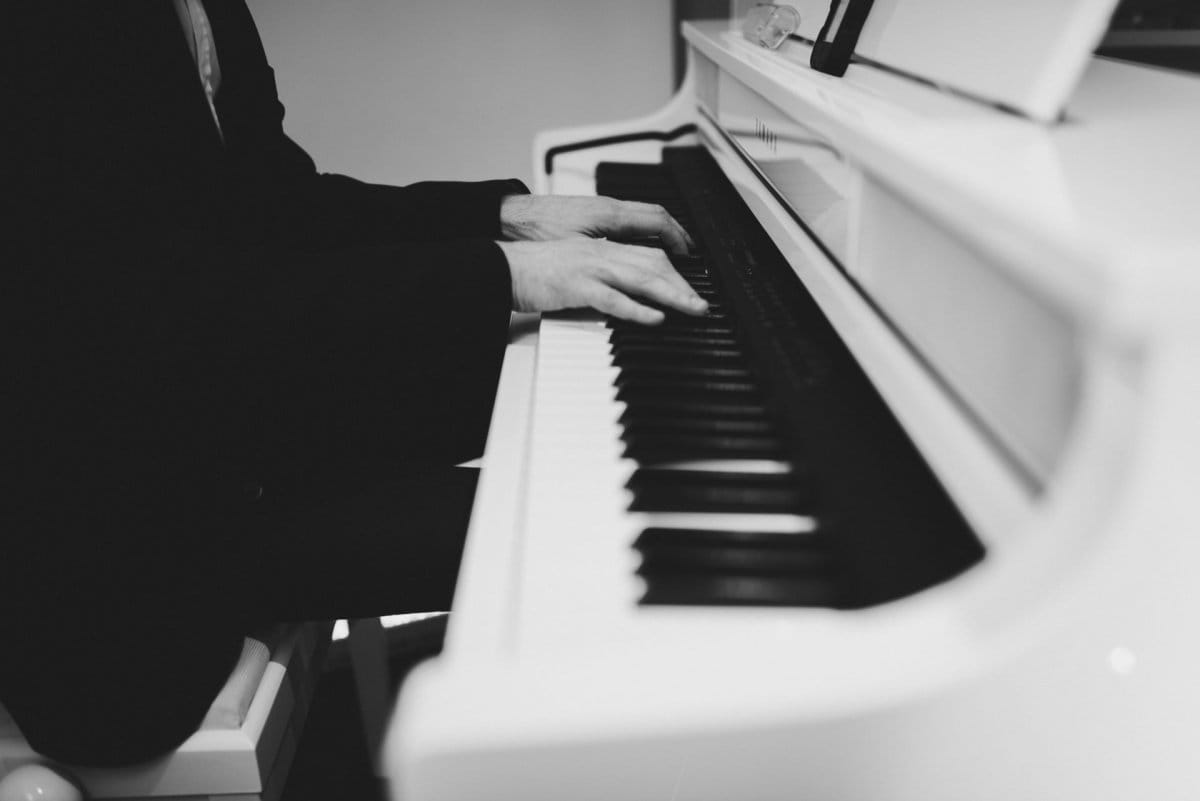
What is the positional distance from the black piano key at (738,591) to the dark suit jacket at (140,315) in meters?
0.41

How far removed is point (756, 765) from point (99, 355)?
2.24 ft

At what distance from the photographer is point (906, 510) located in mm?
512

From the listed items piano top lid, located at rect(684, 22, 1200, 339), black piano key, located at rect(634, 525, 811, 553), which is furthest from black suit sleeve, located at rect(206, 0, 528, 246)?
black piano key, located at rect(634, 525, 811, 553)

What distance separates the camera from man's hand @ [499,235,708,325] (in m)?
0.85

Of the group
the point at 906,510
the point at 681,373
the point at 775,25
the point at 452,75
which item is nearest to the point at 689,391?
the point at 681,373

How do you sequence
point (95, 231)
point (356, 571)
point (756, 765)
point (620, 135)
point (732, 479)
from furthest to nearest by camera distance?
1. point (620, 135)
2. point (356, 571)
3. point (95, 231)
4. point (732, 479)
5. point (756, 765)

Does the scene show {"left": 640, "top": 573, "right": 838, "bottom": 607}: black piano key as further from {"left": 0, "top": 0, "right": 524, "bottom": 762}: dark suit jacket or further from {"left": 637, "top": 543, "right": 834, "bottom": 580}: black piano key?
{"left": 0, "top": 0, "right": 524, "bottom": 762}: dark suit jacket

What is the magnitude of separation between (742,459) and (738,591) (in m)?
0.15

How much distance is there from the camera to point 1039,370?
43cm

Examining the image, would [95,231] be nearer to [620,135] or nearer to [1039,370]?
[1039,370]

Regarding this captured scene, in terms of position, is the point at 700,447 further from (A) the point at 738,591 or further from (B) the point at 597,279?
(B) the point at 597,279

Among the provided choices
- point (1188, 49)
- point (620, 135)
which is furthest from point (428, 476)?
point (1188, 49)

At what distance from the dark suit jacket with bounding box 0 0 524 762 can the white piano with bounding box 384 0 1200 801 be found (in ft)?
0.58

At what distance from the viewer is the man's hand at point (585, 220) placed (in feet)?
3.60
